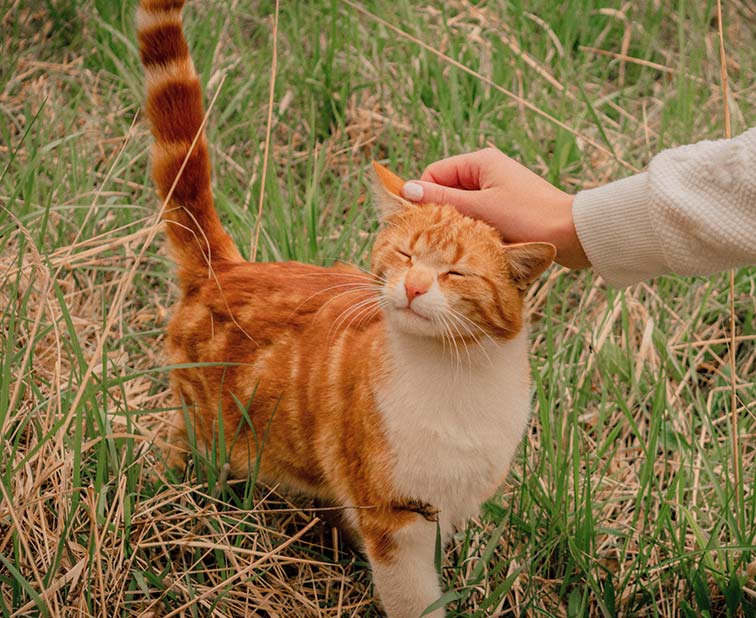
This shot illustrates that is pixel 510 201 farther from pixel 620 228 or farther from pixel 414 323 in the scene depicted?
pixel 414 323

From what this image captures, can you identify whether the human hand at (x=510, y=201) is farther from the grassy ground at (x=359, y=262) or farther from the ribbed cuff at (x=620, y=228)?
the grassy ground at (x=359, y=262)

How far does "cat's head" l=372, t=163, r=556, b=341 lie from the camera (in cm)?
162

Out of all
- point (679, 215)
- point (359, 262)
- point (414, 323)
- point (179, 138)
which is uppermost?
point (179, 138)

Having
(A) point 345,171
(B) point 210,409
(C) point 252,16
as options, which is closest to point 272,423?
(B) point 210,409

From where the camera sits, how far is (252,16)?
11.6 ft

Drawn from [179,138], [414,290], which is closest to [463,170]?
[414,290]

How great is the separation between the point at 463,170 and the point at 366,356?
43 centimetres

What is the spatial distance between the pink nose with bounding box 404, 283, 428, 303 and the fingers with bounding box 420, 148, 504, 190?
0.35 meters

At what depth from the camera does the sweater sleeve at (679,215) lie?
65.1 inches

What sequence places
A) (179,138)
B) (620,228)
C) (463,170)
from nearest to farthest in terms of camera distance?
(620,228)
(463,170)
(179,138)

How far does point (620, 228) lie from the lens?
1759 millimetres

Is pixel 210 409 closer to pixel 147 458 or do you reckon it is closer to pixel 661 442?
pixel 147 458

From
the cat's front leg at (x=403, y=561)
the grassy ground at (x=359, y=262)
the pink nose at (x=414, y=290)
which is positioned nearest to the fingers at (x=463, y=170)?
the pink nose at (x=414, y=290)

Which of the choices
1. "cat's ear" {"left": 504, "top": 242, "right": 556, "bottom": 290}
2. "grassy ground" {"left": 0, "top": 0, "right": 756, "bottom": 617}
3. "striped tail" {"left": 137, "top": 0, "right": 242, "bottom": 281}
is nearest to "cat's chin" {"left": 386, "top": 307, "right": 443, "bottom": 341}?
"cat's ear" {"left": 504, "top": 242, "right": 556, "bottom": 290}
